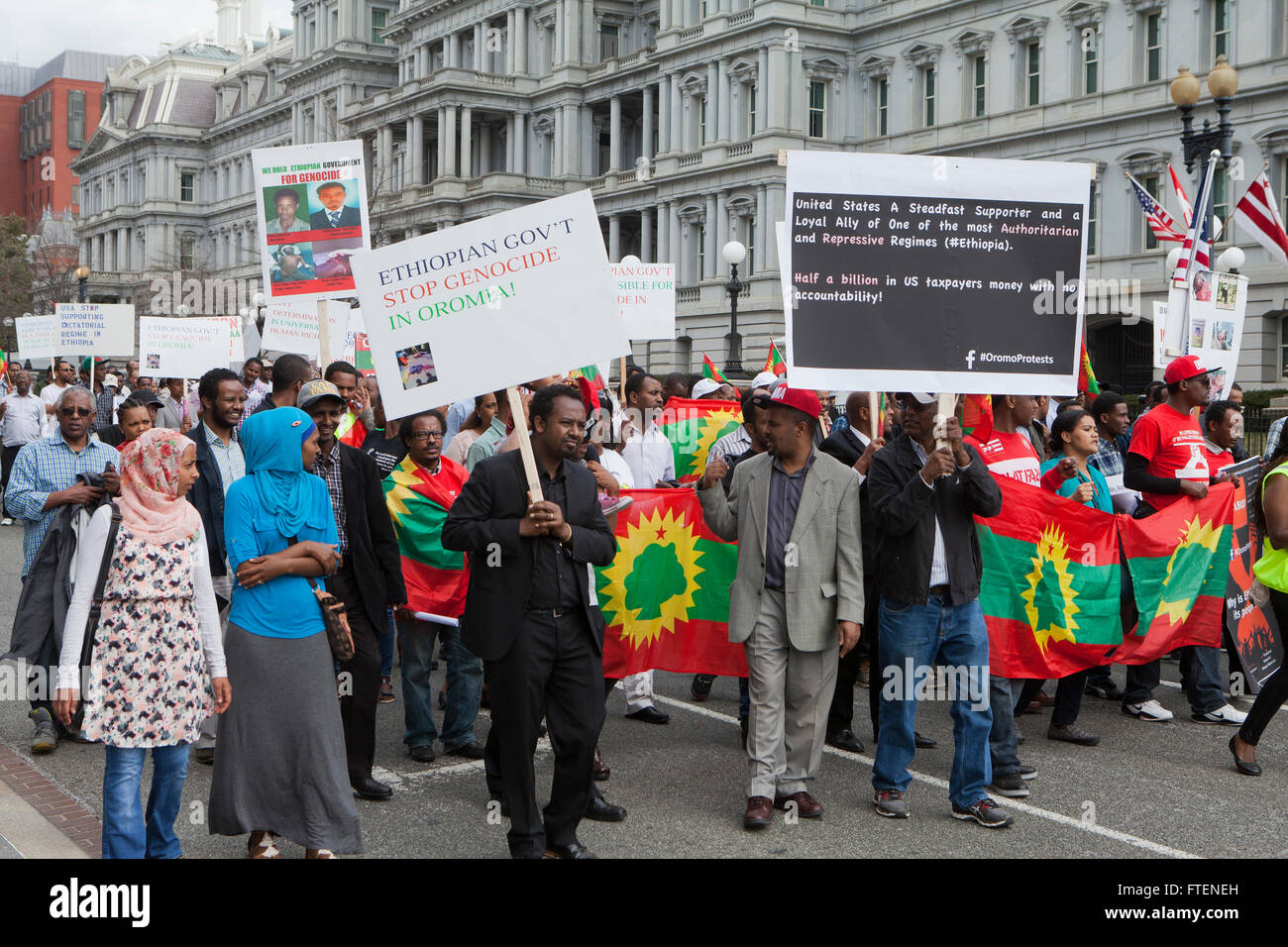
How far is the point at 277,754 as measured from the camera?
538 centimetres

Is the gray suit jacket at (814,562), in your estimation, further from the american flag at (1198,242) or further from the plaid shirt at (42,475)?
the american flag at (1198,242)

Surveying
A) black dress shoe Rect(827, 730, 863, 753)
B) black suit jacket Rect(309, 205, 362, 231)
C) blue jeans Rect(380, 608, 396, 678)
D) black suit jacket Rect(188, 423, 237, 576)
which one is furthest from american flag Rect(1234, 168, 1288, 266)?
black suit jacket Rect(188, 423, 237, 576)

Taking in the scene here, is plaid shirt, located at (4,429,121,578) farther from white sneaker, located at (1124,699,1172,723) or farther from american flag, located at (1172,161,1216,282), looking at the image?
american flag, located at (1172,161,1216,282)

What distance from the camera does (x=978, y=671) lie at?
253 inches

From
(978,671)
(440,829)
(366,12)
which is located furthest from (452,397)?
(366,12)

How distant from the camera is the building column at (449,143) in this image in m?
63.5

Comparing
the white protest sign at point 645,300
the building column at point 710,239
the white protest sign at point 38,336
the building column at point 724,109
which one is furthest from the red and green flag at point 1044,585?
the building column at point 724,109

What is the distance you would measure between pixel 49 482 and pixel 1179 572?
6.77 meters

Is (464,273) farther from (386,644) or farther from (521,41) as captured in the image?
(521,41)

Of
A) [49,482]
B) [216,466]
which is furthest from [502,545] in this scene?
[49,482]

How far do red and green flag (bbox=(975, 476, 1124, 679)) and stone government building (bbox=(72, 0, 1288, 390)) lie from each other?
28617 mm

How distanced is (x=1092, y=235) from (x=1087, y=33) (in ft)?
18.9

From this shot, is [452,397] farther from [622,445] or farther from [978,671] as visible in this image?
[622,445]

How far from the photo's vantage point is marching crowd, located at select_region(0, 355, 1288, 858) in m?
5.24
